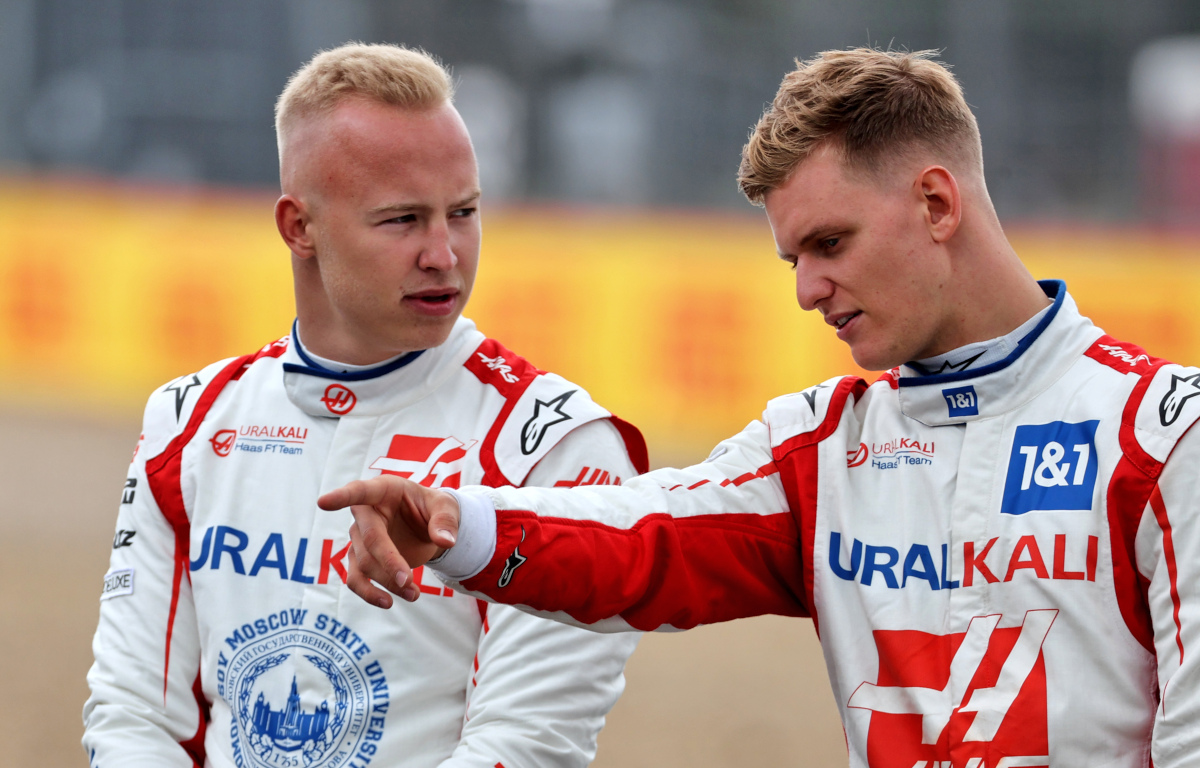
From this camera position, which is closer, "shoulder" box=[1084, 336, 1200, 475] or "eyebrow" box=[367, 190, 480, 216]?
"shoulder" box=[1084, 336, 1200, 475]

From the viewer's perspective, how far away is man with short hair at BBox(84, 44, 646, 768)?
2568 mm

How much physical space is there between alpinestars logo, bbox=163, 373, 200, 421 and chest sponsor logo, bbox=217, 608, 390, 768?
56 centimetres

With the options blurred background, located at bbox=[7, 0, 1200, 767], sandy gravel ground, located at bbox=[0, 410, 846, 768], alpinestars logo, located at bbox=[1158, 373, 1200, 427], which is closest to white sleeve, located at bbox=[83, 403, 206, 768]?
alpinestars logo, located at bbox=[1158, 373, 1200, 427]

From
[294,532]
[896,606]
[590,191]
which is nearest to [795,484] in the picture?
[896,606]

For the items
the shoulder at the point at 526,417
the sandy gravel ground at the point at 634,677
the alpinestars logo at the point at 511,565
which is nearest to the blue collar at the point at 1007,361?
the shoulder at the point at 526,417

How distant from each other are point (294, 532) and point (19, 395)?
Result: 1049 cm

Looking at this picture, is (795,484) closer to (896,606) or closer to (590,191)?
(896,606)

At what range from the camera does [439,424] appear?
9.04ft

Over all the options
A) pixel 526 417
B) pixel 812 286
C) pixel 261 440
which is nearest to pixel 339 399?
pixel 261 440

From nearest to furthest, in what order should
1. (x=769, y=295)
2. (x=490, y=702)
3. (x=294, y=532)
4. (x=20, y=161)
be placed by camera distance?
(x=490, y=702), (x=294, y=532), (x=769, y=295), (x=20, y=161)

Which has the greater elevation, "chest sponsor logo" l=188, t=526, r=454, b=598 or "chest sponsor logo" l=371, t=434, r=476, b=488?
"chest sponsor logo" l=371, t=434, r=476, b=488

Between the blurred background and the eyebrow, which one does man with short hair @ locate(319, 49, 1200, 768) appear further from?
the blurred background

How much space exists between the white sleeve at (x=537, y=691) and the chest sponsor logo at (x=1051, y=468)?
0.84 m

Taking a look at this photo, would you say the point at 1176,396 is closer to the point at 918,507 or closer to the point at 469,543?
the point at 918,507
